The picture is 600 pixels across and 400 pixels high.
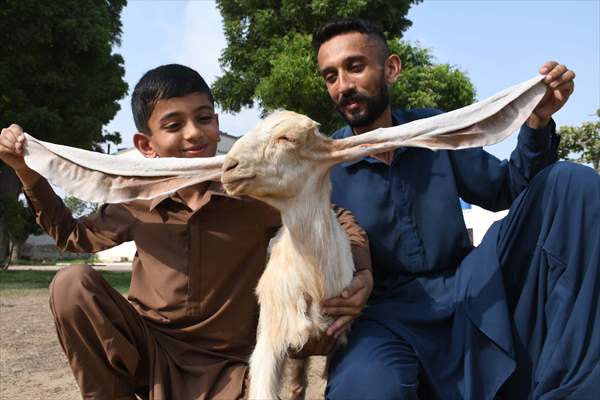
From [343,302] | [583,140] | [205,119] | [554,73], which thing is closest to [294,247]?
[343,302]

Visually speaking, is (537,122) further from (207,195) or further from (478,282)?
(207,195)

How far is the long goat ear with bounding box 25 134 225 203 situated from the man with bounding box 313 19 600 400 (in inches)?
34.8

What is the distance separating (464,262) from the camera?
2.78 metres

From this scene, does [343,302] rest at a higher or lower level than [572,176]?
lower

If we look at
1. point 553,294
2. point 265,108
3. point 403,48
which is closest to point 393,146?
point 553,294

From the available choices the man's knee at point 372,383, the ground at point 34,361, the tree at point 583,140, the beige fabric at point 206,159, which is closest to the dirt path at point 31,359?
the ground at point 34,361

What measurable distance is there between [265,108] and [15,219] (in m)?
6.83

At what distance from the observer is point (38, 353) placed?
607 centimetres

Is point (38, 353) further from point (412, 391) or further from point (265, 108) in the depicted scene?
point (265, 108)

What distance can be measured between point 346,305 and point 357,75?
1248 millimetres

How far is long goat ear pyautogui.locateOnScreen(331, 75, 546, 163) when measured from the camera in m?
2.30

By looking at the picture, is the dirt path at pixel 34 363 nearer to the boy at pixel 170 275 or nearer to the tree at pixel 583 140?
the boy at pixel 170 275

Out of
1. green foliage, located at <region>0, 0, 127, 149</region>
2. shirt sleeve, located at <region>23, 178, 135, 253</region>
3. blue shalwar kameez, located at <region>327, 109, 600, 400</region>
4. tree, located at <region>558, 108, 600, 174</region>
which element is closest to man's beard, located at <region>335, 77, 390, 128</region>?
blue shalwar kameez, located at <region>327, 109, 600, 400</region>

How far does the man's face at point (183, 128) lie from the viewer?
292cm
